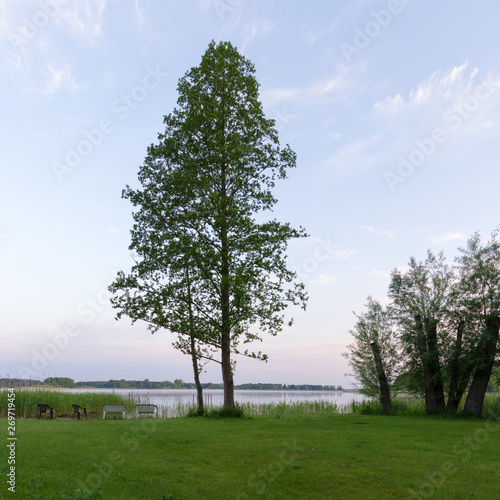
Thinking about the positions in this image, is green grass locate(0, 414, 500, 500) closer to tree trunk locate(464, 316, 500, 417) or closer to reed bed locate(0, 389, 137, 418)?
tree trunk locate(464, 316, 500, 417)

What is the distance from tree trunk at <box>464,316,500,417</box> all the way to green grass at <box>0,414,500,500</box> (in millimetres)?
9411

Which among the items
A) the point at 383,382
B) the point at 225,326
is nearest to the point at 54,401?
the point at 225,326

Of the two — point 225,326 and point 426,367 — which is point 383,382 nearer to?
point 426,367

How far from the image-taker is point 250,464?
34.9ft

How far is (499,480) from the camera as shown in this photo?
9.47 m

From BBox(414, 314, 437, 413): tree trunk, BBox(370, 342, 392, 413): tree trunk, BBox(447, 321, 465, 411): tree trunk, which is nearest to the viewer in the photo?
BBox(447, 321, 465, 411): tree trunk

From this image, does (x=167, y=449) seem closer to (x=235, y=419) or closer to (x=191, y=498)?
(x=191, y=498)

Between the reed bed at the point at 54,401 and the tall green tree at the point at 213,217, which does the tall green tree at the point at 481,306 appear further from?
Result: the reed bed at the point at 54,401

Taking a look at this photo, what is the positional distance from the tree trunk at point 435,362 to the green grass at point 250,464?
409 inches

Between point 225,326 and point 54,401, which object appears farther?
point 54,401

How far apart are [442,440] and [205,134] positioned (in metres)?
19.6

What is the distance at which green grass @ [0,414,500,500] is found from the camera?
8.46 meters

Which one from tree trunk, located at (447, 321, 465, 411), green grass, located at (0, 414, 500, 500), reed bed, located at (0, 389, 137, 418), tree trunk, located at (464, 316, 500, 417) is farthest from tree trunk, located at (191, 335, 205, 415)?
tree trunk, located at (464, 316, 500, 417)

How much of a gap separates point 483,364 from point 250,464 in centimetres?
1914
